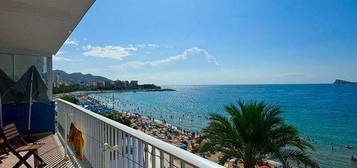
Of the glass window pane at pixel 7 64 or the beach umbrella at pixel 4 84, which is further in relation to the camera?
the glass window pane at pixel 7 64

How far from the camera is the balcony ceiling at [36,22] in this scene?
3.37 meters

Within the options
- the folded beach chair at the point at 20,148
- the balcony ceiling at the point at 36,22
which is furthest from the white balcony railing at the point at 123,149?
the balcony ceiling at the point at 36,22

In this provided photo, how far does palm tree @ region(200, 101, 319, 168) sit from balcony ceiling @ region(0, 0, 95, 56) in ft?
18.7

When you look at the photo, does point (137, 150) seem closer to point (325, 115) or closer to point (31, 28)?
point (31, 28)

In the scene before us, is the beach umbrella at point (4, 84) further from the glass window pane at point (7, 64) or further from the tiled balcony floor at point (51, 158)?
the tiled balcony floor at point (51, 158)

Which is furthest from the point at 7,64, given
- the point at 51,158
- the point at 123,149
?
the point at 123,149

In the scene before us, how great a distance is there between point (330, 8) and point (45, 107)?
4887 cm

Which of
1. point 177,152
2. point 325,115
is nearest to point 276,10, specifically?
point 325,115

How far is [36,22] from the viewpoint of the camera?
4.12 meters

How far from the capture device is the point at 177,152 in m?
1.04

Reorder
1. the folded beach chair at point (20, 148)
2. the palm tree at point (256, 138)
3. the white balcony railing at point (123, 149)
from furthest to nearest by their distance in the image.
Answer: the palm tree at point (256, 138) < the folded beach chair at point (20, 148) < the white balcony railing at point (123, 149)

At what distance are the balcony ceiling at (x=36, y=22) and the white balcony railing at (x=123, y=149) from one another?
4.69ft

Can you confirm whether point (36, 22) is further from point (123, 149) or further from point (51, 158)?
point (123, 149)

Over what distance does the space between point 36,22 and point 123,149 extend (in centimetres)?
→ 339
